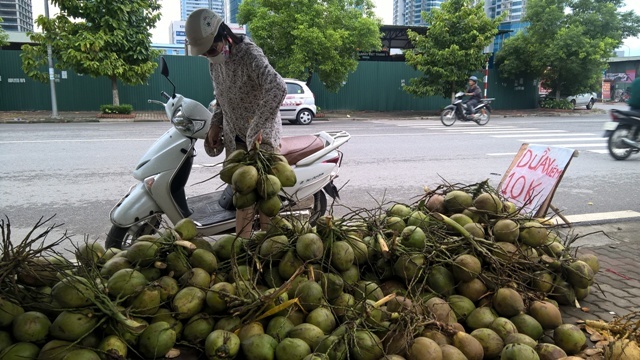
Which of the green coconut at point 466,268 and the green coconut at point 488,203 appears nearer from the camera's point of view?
the green coconut at point 466,268

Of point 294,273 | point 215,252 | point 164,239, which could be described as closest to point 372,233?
point 294,273

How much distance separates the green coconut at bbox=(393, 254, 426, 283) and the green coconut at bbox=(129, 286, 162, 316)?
1.12 meters

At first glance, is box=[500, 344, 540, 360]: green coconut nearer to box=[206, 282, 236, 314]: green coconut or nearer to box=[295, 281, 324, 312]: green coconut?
box=[295, 281, 324, 312]: green coconut

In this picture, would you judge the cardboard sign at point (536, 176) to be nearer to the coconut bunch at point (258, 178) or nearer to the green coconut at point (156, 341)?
the coconut bunch at point (258, 178)

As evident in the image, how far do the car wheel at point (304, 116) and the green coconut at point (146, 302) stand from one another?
1413 cm

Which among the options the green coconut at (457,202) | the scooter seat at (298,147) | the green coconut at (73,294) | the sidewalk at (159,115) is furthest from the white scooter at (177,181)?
the sidewalk at (159,115)

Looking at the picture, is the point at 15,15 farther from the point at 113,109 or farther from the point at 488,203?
the point at 488,203

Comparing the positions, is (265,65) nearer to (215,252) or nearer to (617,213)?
(215,252)

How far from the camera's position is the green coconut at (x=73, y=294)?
1829 mm

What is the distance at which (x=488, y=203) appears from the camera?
2.79 meters

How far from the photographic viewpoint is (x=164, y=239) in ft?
7.47

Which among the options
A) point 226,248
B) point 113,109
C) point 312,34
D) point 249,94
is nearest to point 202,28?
point 249,94

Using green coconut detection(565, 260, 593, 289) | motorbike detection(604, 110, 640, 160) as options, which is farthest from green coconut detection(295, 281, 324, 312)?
motorbike detection(604, 110, 640, 160)

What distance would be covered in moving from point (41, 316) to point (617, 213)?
5.45 meters
